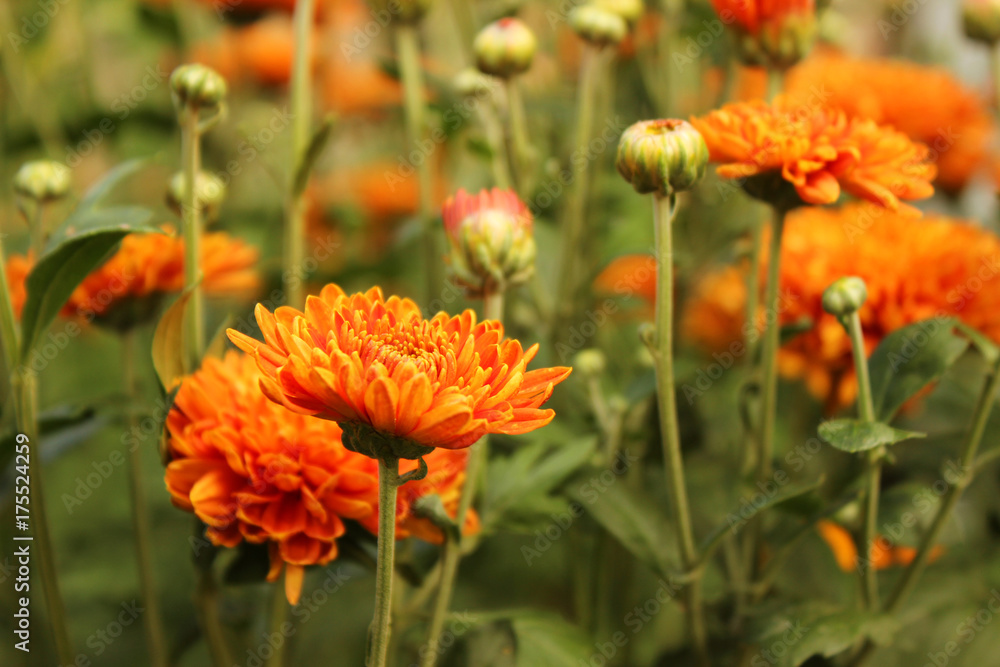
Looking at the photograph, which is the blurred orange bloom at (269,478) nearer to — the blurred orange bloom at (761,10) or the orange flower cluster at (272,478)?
the orange flower cluster at (272,478)

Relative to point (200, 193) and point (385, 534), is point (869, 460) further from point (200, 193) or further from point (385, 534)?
point (200, 193)

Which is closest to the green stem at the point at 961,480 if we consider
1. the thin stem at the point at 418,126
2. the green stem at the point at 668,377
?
the green stem at the point at 668,377

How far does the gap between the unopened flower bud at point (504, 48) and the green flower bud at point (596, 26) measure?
45mm

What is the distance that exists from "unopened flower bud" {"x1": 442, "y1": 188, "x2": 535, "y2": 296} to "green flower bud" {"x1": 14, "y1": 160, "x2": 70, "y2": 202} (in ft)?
0.81

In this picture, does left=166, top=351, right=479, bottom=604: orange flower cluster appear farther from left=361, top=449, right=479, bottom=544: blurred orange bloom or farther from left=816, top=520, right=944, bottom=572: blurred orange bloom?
left=816, top=520, right=944, bottom=572: blurred orange bloom

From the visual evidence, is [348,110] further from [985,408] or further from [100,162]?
[985,408]

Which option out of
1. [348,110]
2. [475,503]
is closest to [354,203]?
[348,110]

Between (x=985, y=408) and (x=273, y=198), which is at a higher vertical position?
(x=985, y=408)

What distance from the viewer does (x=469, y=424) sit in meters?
0.31

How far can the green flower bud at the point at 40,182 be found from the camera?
0.52m

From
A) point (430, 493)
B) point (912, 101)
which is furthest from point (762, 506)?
point (912, 101)

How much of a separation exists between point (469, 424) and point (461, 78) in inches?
15.5

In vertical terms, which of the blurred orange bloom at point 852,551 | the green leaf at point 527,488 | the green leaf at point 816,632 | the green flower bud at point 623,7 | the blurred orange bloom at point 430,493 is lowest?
the blurred orange bloom at point 852,551

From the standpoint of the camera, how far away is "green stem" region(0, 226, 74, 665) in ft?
1.47
